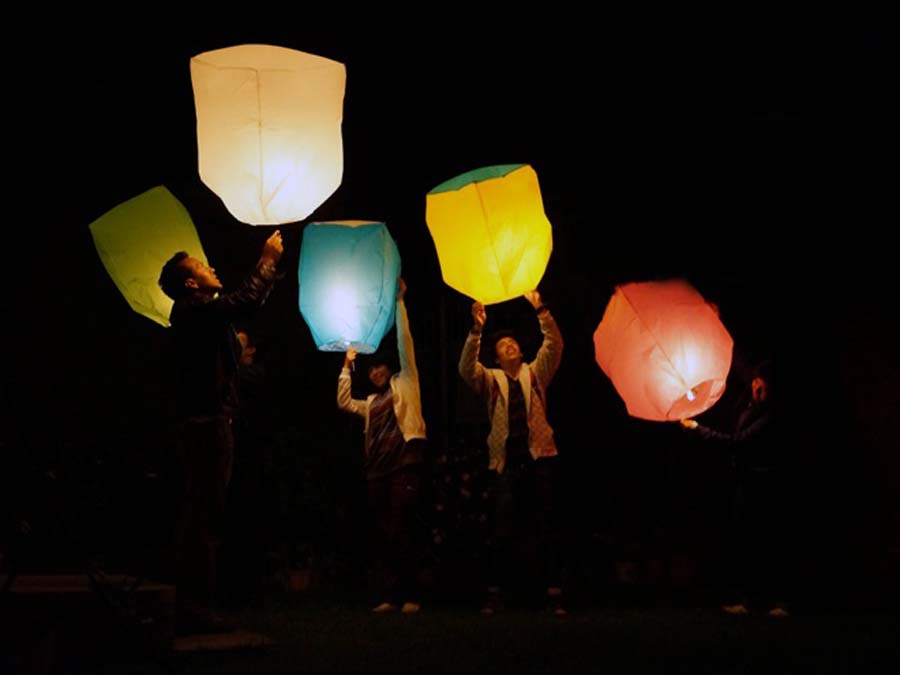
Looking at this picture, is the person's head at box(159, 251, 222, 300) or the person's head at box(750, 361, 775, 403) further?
the person's head at box(750, 361, 775, 403)

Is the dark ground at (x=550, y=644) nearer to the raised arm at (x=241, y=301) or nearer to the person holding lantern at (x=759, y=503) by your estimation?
the person holding lantern at (x=759, y=503)

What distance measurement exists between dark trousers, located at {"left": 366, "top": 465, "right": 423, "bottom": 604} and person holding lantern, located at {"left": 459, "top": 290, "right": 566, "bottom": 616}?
47cm

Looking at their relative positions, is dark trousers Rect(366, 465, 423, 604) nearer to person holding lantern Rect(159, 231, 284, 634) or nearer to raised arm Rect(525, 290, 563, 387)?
raised arm Rect(525, 290, 563, 387)

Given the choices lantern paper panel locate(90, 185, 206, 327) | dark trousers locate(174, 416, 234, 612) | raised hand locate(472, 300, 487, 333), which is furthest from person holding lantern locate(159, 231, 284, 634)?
raised hand locate(472, 300, 487, 333)

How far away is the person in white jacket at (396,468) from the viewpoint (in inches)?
224

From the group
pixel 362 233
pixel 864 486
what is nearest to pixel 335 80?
pixel 362 233

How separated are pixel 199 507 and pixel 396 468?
5.57 ft

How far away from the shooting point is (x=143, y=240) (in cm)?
537

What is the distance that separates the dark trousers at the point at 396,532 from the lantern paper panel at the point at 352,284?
0.83 metres

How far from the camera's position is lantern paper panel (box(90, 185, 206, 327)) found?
5359mm

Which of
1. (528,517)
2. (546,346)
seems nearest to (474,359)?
(546,346)

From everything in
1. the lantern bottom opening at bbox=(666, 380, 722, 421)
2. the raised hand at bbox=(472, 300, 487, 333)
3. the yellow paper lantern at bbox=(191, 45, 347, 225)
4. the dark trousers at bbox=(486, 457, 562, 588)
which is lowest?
the dark trousers at bbox=(486, 457, 562, 588)

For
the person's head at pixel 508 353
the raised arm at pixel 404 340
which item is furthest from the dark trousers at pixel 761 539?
the raised arm at pixel 404 340

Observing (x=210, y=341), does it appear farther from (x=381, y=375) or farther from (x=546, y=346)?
(x=546, y=346)
